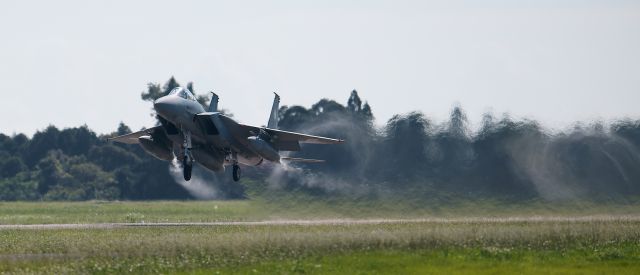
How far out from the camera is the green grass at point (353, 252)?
19.2 metres

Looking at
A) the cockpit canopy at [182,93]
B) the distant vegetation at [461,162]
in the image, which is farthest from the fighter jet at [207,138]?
the distant vegetation at [461,162]

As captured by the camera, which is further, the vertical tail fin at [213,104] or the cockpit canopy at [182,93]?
the vertical tail fin at [213,104]

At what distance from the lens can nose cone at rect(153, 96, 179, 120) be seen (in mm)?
31672

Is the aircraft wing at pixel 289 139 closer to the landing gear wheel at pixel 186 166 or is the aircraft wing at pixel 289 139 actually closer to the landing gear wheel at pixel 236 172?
the landing gear wheel at pixel 236 172

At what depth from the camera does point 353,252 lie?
21.0m

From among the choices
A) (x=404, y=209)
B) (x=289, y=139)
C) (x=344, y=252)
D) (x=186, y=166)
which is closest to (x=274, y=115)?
(x=289, y=139)

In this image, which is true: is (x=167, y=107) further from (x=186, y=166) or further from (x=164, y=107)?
(x=186, y=166)

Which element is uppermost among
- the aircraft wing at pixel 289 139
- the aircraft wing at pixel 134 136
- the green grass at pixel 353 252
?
the aircraft wing at pixel 134 136

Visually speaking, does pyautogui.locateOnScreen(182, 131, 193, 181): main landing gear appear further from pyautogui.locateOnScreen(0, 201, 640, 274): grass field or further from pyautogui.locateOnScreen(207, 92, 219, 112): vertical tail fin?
pyautogui.locateOnScreen(0, 201, 640, 274): grass field

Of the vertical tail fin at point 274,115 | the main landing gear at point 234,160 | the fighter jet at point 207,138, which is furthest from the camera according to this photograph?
the vertical tail fin at point 274,115

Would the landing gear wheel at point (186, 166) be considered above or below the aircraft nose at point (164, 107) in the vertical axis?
below

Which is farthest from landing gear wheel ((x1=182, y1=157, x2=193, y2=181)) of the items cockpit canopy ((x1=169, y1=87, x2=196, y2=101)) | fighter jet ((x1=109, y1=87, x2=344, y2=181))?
cockpit canopy ((x1=169, y1=87, x2=196, y2=101))

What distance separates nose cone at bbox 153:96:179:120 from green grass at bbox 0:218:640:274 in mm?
7154

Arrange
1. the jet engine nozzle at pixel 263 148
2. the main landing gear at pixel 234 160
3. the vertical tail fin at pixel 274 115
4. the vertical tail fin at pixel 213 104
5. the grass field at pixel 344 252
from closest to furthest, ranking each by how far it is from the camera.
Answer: the grass field at pixel 344 252 → the jet engine nozzle at pixel 263 148 → the vertical tail fin at pixel 213 104 → the main landing gear at pixel 234 160 → the vertical tail fin at pixel 274 115
